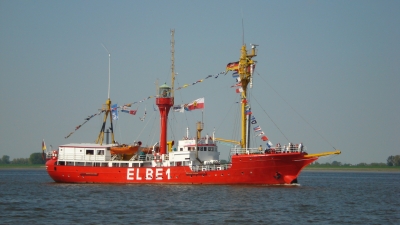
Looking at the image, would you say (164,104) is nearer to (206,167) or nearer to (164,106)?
(164,106)

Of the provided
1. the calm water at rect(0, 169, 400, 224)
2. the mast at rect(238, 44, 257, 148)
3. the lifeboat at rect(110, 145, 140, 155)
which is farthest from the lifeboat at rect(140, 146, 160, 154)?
the mast at rect(238, 44, 257, 148)

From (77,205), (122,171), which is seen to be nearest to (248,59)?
(122,171)

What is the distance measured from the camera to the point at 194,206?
4444cm

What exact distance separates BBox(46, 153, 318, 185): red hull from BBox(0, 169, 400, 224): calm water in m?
1.24

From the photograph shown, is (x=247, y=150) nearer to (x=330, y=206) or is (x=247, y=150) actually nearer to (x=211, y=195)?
(x=211, y=195)

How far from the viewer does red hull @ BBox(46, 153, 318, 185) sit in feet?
196

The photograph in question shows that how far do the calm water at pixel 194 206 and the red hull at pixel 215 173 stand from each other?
124 centimetres

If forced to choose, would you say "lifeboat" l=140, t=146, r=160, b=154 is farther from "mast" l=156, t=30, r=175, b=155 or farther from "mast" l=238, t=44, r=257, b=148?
"mast" l=238, t=44, r=257, b=148

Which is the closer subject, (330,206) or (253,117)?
Answer: (330,206)

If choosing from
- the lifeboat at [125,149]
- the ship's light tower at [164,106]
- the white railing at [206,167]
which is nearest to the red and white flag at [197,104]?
the ship's light tower at [164,106]

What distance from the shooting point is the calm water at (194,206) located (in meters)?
38.1

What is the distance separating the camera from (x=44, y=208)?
4366cm

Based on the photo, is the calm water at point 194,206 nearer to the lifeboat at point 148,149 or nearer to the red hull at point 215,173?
the red hull at point 215,173

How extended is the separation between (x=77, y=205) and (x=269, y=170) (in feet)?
71.7
